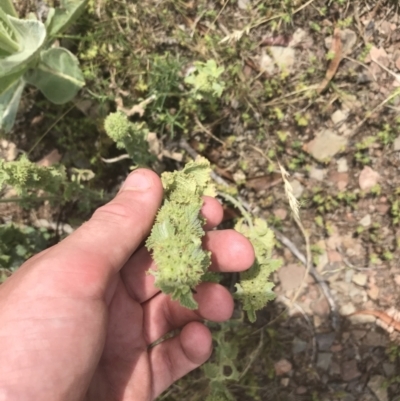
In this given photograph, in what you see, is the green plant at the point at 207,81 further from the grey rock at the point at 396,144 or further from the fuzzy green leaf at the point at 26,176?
the grey rock at the point at 396,144

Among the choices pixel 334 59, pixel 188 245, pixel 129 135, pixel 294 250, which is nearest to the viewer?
pixel 188 245

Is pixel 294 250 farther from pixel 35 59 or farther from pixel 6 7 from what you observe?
pixel 6 7

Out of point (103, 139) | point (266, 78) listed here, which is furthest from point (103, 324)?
point (266, 78)

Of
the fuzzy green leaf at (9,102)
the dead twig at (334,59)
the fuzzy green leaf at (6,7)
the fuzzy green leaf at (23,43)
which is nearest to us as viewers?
the fuzzy green leaf at (23,43)

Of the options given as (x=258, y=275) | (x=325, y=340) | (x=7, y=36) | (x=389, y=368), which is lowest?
(x=389, y=368)

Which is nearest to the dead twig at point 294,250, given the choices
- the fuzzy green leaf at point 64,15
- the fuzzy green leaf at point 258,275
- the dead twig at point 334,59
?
the fuzzy green leaf at point 258,275

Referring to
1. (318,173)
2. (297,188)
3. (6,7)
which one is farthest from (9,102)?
(318,173)
